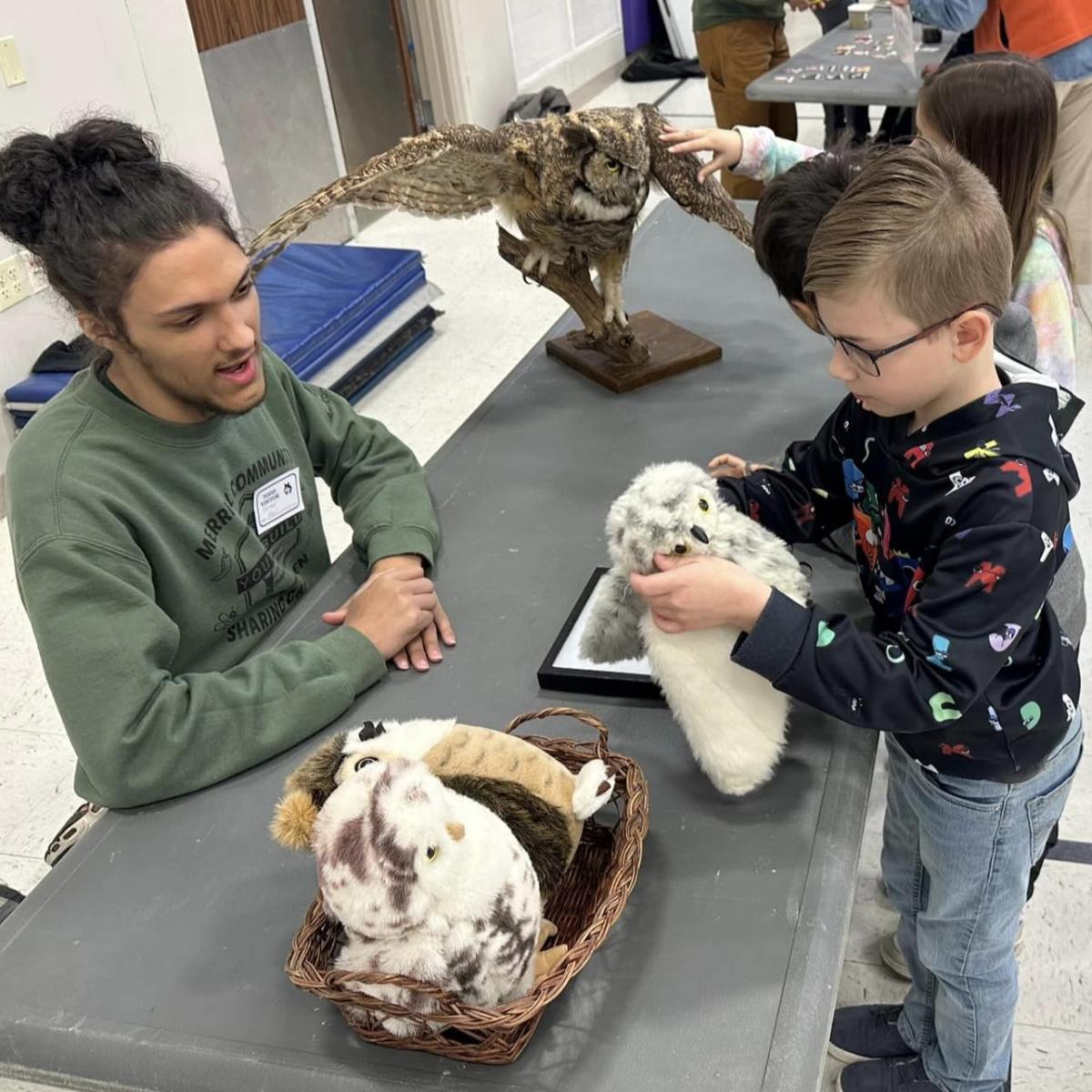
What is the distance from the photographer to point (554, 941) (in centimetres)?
91

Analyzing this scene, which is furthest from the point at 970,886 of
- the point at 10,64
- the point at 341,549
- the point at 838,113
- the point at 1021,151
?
the point at 838,113

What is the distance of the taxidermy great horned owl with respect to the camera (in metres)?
1.62

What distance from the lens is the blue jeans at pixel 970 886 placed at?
106 centimetres

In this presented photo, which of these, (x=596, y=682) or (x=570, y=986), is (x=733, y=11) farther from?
(x=570, y=986)

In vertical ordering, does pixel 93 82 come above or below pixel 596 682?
above

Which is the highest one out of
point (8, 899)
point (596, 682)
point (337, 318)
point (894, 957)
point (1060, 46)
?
point (1060, 46)

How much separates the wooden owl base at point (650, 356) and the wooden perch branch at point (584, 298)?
0.01 meters

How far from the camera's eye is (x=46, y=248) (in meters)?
1.13

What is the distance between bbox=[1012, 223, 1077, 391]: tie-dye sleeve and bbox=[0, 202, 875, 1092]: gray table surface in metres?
0.44

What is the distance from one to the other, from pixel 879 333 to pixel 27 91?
279 cm

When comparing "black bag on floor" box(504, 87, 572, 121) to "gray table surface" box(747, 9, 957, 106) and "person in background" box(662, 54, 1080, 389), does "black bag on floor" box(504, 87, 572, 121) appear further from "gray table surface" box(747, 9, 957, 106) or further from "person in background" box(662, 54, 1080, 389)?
"person in background" box(662, 54, 1080, 389)

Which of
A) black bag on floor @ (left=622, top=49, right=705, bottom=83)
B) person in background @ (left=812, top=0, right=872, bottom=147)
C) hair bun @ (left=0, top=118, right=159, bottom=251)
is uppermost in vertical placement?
hair bun @ (left=0, top=118, right=159, bottom=251)

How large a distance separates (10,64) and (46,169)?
2106mm

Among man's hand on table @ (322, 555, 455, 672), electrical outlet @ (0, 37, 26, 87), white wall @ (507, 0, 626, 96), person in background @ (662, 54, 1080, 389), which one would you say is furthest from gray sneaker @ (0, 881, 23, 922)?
white wall @ (507, 0, 626, 96)
